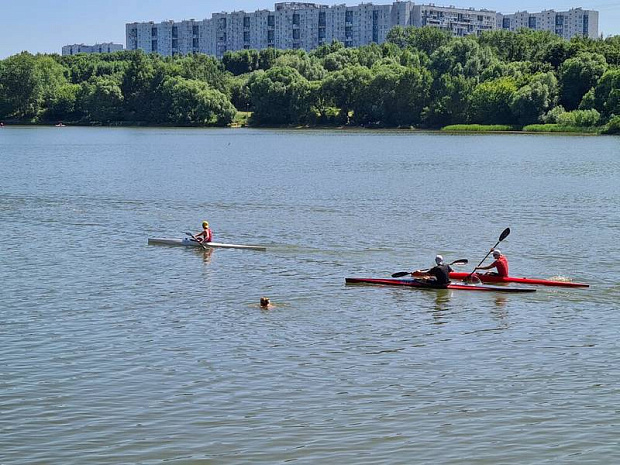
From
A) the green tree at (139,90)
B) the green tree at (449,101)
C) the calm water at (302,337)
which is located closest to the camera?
the calm water at (302,337)

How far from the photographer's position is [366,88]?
128875 millimetres

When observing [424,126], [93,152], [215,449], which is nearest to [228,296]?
[215,449]

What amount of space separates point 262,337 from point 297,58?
12698 centimetres

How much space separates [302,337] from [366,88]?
112022mm

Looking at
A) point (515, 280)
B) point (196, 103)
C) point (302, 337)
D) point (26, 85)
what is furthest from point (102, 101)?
point (302, 337)

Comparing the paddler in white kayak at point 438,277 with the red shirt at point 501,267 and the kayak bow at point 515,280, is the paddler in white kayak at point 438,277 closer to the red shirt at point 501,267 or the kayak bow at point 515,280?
the kayak bow at point 515,280

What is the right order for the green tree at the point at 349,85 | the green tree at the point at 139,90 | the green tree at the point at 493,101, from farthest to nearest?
the green tree at the point at 139,90 < the green tree at the point at 349,85 < the green tree at the point at 493,101

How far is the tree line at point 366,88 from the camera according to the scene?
372 ft

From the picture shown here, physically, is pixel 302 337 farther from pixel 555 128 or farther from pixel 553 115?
pixel 553 115

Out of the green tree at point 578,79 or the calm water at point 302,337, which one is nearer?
the calm water at point 302,337

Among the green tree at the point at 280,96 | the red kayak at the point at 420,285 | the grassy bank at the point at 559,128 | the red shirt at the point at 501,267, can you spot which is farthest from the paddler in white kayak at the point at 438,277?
the green tree at the point at 280,96

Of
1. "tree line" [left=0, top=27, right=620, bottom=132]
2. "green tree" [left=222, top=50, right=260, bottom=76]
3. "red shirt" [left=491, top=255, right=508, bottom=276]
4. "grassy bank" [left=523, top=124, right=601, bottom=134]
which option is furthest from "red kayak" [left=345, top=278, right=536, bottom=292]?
Answer: "green tree" [left=222, top=50, right=260, bottom=76]

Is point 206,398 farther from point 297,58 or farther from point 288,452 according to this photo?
point 297,58

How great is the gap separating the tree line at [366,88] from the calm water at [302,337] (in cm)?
7184
